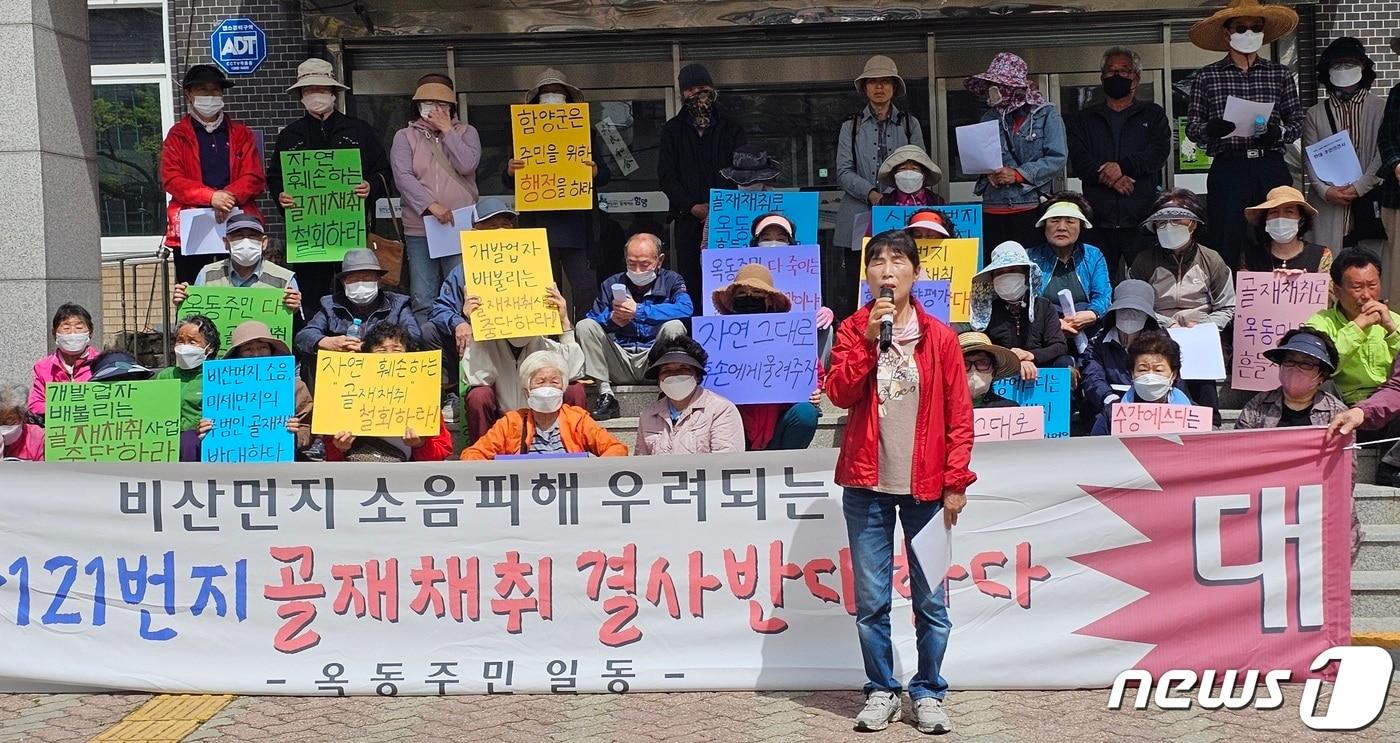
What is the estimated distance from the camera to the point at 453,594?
23.0 ft

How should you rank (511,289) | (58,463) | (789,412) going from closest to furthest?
(58,463) < (789,412) < (511,289)

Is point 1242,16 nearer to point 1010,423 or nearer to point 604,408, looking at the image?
point 1010,423

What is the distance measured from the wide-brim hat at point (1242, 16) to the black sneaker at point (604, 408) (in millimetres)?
4790

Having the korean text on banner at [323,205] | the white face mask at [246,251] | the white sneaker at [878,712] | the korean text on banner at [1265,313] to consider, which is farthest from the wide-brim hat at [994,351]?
the white face mask at [246,251]

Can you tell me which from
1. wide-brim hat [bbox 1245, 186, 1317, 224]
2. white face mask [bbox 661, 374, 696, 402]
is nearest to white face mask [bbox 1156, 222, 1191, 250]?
wide-brim hat [bbox 1245, 186, 1317, 224]

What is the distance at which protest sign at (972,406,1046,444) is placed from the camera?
297 inches

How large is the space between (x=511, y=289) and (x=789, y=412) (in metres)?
1.75

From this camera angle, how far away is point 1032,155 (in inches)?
397

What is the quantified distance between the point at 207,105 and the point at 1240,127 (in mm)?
6720

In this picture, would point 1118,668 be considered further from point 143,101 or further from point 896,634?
point 143,101

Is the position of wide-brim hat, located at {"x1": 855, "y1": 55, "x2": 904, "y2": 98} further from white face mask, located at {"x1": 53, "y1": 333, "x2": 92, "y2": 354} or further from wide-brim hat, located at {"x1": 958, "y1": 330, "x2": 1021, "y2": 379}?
white face mask, located at {"x1": 53, "y1": 333, "x2": 92, "y2": 354}

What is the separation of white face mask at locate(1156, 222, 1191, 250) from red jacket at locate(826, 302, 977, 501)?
3569 mm

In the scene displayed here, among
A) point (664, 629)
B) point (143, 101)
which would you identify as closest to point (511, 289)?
point (664, 629)

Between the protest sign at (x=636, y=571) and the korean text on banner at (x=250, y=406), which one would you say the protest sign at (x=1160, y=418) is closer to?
the protest sign at (x=636, y=571)
